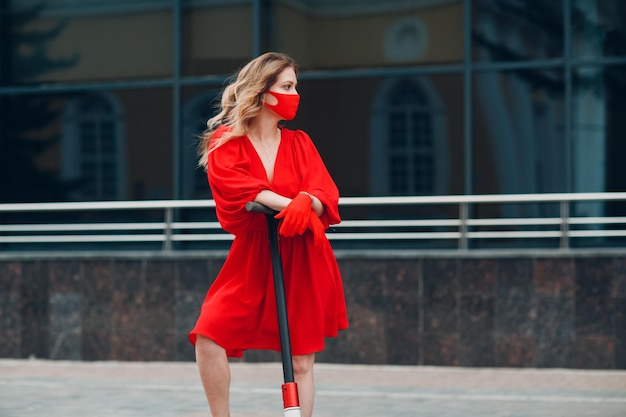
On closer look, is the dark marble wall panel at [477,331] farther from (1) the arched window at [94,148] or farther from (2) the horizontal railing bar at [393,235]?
(1) the arched window at [94,148]

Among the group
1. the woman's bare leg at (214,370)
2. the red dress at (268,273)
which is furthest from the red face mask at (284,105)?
the woman's bare leg at (214,370)

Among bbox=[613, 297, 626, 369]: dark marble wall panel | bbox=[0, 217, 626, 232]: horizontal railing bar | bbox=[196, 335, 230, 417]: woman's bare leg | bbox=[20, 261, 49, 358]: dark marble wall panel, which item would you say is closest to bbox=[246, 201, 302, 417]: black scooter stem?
bbox=[196, 335, 230, 417]: woman's bare leg

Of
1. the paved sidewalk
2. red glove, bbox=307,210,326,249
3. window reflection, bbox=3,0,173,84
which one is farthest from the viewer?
window reflection, bbox=3,0,173,84

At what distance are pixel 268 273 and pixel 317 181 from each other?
454 millimetres

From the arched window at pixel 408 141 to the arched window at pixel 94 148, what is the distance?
9.54ft

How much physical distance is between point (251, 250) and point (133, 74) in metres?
8.68

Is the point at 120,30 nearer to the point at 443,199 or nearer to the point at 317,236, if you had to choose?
the point at 443,199

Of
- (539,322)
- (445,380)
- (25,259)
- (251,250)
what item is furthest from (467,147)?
(251,250)

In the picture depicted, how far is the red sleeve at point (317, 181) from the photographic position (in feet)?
17.0

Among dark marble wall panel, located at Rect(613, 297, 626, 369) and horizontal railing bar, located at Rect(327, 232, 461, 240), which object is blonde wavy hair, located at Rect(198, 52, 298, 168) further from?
horizontal railing bar, located at Rect(327, 232, 461, 240)

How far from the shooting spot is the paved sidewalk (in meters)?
7.64

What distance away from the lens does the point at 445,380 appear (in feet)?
31.5

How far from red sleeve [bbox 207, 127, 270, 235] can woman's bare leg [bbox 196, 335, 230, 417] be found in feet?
1.63

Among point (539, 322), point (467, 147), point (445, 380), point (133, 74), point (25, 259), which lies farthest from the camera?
point (133, 74)
